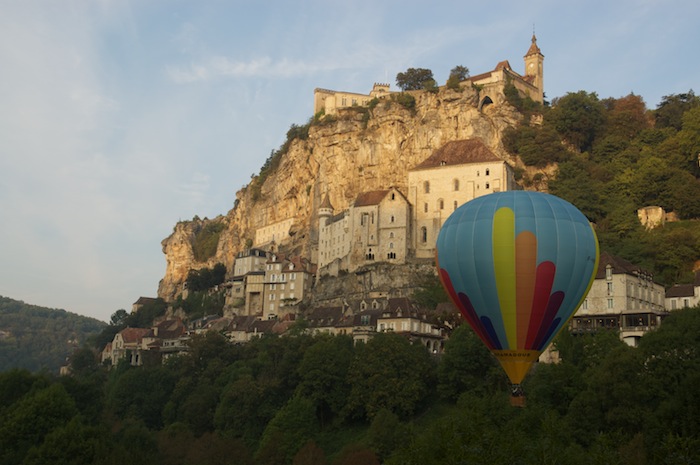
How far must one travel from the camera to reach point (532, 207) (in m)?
32.4

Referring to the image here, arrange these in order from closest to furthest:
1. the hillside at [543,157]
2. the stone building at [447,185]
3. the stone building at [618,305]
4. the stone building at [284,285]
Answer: the stone building at [618,305]
the hillside at [543,157]
the stone building at [447,185]
the stone building at [284,285]

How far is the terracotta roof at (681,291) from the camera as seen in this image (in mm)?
53300

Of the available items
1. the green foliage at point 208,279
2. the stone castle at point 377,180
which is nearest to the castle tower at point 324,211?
the stone castle at point 377,180

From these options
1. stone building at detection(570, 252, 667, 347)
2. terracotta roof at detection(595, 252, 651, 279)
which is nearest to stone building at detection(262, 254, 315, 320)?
stone building at detection(570, 252, 667, 347)

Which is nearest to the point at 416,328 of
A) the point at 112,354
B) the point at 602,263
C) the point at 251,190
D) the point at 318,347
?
the point at 318,347

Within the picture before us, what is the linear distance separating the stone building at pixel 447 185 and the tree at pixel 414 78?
2093 cm

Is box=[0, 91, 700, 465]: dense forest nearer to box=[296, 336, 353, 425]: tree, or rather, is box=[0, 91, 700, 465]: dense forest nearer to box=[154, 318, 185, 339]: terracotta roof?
box=[296, 336, 353, 425]: tree

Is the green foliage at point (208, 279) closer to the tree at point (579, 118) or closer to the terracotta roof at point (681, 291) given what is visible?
the tree at point (579, 118)

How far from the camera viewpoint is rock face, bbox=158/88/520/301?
269 ft

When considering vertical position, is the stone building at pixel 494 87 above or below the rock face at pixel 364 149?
above

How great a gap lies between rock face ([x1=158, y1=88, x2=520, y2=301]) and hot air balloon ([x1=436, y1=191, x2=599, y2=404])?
48277 millimetres

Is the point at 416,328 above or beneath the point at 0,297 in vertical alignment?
beneath

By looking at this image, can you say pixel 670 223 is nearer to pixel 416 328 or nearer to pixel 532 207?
pixel 416 328

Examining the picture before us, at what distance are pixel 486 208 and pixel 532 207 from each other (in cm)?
185
